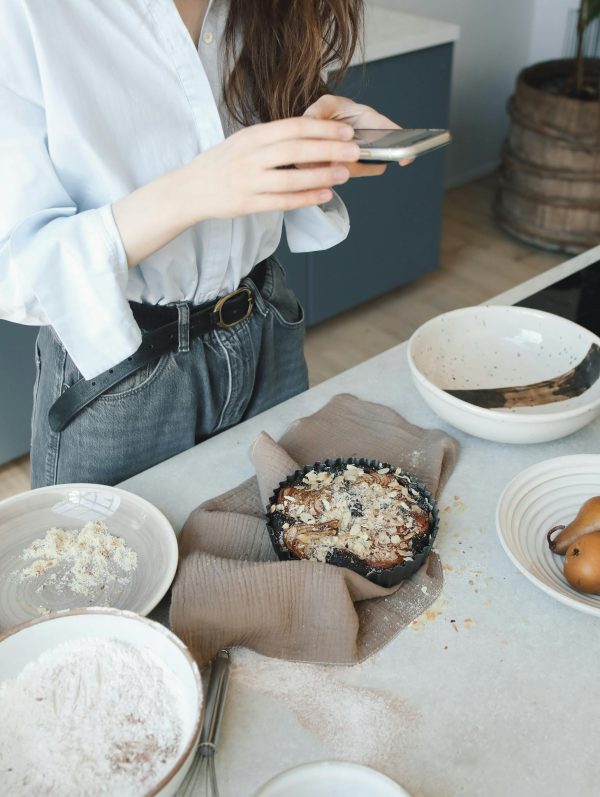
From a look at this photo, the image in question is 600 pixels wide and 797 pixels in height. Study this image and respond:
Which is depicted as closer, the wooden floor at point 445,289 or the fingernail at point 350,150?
the fingernail at point 350,150

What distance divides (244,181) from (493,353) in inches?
21.0

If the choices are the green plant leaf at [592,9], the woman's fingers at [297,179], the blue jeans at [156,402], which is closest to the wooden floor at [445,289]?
the green plant leaf at [592,9]

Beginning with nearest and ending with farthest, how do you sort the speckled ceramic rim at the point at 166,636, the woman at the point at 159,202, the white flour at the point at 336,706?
the speckled ceramic rim at the point at 166,636
the white flour at the point at 336,706
the woman at the point at 159,202

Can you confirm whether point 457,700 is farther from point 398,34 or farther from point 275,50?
point 398,34

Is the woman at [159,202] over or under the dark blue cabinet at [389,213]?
over

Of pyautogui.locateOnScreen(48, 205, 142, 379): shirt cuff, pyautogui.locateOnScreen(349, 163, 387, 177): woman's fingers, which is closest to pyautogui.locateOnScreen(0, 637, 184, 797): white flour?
pyautogui.locateOnScreen(48, 205, 142, 379): shirt cuff

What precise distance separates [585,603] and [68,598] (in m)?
0.48

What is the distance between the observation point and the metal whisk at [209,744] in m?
0.65

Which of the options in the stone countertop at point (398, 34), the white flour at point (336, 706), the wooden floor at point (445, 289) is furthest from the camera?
the wooden floor at point (445, 289)

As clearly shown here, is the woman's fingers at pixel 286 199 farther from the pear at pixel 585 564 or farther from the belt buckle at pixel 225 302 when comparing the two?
the pear at pixel 585 564

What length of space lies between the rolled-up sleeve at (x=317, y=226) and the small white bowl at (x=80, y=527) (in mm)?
496

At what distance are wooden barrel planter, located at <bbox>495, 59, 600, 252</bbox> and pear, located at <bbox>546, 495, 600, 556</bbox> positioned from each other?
2.37 meters

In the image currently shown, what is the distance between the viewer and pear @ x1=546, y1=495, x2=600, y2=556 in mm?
814

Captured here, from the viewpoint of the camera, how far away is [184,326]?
40.3 inches
